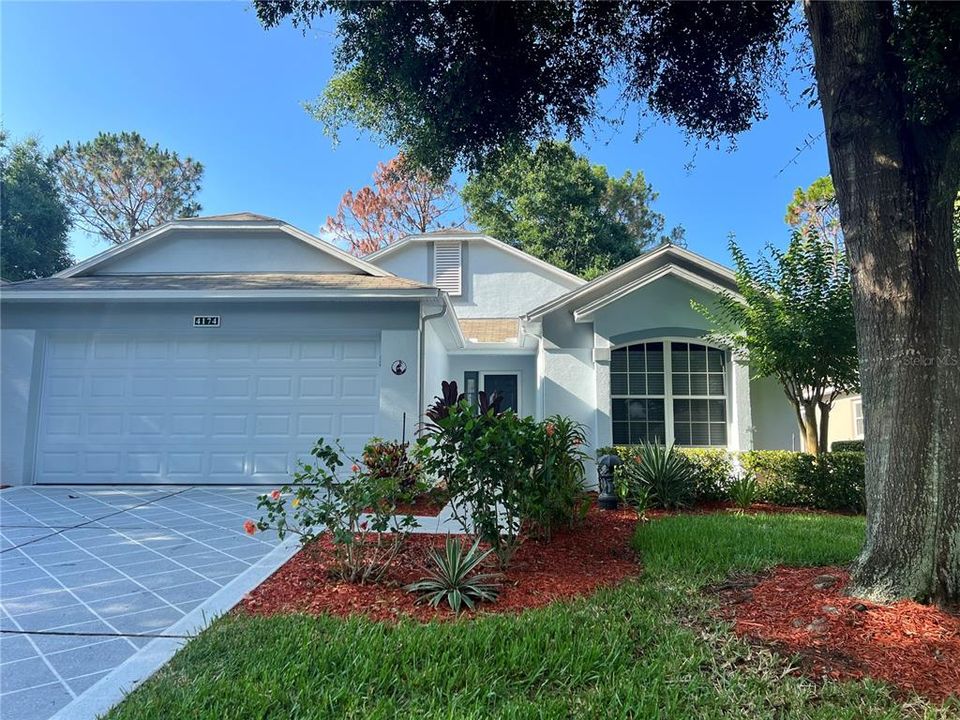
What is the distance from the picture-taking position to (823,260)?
346 inches

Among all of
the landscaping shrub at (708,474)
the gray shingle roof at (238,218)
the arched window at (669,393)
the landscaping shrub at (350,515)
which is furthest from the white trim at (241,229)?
the landscaping shrub at (350,515)

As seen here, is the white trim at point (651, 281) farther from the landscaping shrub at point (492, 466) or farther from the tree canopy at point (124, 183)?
the tree canopy at point (124, 183)

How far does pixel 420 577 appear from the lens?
460 centimetres

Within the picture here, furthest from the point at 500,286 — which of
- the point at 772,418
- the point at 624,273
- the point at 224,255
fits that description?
the point at 772,418

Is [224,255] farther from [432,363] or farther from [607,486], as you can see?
[607,486]

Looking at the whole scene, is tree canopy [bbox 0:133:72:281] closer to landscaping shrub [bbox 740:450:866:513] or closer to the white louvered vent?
the white louvered vent

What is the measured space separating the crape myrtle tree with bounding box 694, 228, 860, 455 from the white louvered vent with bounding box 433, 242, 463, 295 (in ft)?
31.9

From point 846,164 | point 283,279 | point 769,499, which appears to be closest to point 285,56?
point 283,279

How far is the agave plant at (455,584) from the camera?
404 cm

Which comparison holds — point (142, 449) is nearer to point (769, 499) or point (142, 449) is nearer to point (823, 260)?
point (769, 499)

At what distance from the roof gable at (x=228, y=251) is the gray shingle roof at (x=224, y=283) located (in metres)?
0.38

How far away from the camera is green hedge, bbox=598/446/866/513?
8250mm

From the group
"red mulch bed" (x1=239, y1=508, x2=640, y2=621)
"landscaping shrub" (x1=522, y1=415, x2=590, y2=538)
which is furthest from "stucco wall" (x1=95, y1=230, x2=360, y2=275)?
"red mulch bed" (x1=239, y1=508, x2=640, y2=621)

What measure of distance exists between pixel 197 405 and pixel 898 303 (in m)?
9.83
